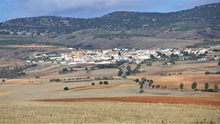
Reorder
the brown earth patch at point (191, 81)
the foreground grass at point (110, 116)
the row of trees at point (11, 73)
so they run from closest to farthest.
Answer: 1. the foreground grass at point (110, 116)
2. the brown earth patch at point (191, 81)
3. the row of trees at point (11, 73)

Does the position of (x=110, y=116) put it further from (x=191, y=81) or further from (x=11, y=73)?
(x=11, y=73)

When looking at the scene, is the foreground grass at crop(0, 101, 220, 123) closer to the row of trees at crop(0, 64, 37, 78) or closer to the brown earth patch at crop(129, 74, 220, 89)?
the brown earth patch at crop(129, 74, 220, 89)

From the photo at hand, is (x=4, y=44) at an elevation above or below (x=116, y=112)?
above

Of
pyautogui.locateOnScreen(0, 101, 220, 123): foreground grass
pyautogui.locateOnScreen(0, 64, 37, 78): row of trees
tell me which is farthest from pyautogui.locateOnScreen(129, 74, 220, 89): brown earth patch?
pyautogui.locateOnScreen(0, 64, 37, 78): row of trees

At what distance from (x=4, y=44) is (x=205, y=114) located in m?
200

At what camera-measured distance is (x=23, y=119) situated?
18.6 metres

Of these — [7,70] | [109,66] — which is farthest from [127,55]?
[7,70]

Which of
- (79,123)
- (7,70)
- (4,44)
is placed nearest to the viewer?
(79,123)

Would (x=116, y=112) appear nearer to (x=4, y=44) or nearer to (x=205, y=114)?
(x=205, y=114)

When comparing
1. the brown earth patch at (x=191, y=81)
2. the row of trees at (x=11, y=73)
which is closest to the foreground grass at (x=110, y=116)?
the brown earth patch at (x=191, y=81)

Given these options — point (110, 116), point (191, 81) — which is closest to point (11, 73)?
point (191, 81)

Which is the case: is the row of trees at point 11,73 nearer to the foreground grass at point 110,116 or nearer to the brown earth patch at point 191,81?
the brown earth patch at point 191,81

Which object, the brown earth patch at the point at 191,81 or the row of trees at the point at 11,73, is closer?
the brown earth patch at the point at 191,81

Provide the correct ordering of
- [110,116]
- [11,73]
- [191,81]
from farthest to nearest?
1. [11,73]
2. [191,81]
3. [110,116]
